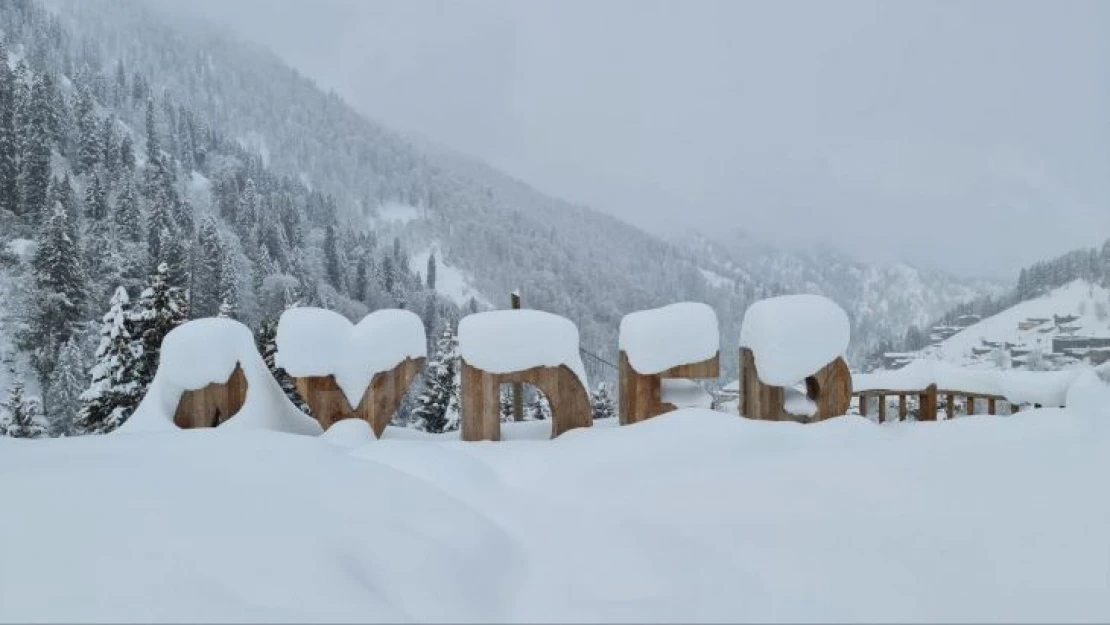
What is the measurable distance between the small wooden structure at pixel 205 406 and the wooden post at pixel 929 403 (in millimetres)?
6680

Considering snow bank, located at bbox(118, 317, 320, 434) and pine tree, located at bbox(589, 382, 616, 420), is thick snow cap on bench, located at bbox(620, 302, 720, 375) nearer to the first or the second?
snow bank, located at bbox(118, 317, 320, 434)

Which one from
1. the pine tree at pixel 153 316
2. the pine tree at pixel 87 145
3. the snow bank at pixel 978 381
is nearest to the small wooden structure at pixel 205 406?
the snow bank at pixel 978 381

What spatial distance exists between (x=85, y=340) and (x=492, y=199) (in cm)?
12363

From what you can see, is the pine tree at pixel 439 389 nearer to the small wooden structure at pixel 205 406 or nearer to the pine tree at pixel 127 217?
the small wooden structure at pixel 205 406

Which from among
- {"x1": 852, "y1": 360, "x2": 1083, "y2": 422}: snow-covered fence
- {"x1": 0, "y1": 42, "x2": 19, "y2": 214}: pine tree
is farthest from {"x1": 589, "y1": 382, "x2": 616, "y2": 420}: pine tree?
{"x1": 0, "y1": 42, "x2": 19, "y2": 214}: pine tree

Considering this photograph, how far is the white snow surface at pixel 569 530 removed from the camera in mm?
2170

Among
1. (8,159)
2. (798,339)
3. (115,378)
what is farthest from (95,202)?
(798,339)

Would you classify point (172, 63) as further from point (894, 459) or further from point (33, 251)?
point (894, 459)

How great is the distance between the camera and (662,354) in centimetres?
523

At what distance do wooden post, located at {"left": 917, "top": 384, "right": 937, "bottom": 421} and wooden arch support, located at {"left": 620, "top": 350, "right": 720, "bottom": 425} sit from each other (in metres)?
2.52

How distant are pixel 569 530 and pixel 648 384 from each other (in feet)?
7.63

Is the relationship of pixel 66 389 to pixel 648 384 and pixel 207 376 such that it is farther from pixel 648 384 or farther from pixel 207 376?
pixel 648 384

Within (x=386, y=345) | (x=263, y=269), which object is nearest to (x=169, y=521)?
(x=386, y=345)

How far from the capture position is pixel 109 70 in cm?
12306
